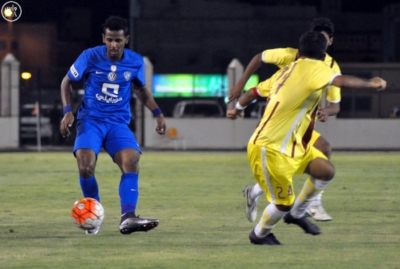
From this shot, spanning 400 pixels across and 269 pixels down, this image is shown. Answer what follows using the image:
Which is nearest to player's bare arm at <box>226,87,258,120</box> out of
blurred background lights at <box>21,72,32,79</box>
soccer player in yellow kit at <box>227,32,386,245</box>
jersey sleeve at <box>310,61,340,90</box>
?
soccer player in yellow kit at <box>227,32,386,245</box>

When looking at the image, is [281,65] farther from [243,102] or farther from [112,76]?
[112,76]

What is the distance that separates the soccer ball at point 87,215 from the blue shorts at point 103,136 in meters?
0.50

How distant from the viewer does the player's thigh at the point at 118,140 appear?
27.1 ft

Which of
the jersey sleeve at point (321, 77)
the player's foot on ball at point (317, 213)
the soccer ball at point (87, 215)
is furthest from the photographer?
the player's foot on ball at point (317, 213)

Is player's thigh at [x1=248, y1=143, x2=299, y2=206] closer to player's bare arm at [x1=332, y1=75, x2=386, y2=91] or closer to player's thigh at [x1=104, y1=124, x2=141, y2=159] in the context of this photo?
player's bare arm at [x1=332, y1=75, x2=386, y2=91]

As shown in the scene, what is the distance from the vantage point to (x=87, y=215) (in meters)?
7.91

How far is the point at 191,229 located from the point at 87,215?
46.0 inches

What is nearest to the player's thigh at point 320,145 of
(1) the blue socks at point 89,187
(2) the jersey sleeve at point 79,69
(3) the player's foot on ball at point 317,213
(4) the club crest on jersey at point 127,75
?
(3) the player's foot on ball at point 317,213

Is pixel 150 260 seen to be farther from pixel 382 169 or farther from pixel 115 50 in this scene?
pixel 382 169

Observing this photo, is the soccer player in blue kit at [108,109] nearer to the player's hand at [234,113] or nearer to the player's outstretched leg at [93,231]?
the player's outstretched leg at [93,231]

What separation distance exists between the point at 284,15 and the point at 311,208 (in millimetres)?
41747

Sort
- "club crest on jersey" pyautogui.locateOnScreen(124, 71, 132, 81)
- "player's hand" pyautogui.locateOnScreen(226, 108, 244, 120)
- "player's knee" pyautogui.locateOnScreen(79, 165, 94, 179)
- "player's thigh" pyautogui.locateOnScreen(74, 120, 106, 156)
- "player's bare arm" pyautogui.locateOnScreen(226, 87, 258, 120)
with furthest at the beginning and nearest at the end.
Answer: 1. "club crest on jersey" pyautogui.locateOnScreen(124, 71, 132, 81)
2. "player's thigh" pyautogui.locateOnScreen(74, 120, 106, 156)
3. "player's knee" pyautogui.locateOnScreen(79, 165, 94, 179)
4. "player's hand" pyautogui.locateOnScreen(226, 108, 244, 120)
5. "player's bare arm" pyautogui.locateOnScreen(226, 87, 258, 120)

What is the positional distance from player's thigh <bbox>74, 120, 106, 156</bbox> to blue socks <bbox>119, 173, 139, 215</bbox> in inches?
14.5

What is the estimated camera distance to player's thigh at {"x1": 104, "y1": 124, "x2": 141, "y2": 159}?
27.1 feet
